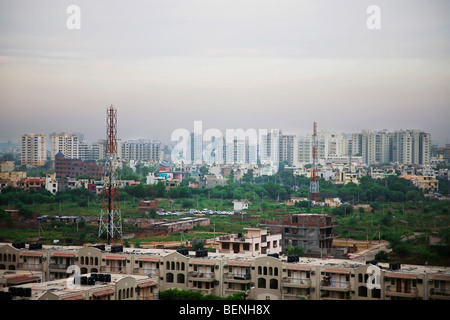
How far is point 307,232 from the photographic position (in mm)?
7957

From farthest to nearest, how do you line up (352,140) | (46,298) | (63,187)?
1. (352,140)
2. (63,187)
3. (46,298)

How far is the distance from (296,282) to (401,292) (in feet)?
2.43

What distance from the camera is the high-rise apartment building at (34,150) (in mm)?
21591

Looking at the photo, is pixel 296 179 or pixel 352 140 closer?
pixel 296 179

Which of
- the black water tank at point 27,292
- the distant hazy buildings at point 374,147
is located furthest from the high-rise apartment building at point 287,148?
the black water tank at point 27,292

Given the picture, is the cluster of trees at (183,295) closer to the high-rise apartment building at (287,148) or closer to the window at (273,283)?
the window at (273,283)

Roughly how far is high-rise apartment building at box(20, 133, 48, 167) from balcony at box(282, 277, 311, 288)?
1739cm

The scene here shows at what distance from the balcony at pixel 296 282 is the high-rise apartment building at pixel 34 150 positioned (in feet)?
57.1

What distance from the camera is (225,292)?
205 inches

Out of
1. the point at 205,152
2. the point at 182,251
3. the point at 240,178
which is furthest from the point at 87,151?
the point at 182,251

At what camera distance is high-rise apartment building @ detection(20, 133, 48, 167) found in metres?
21.6

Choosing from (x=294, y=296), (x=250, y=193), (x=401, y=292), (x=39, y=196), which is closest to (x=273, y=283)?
(x=294, y=296)
